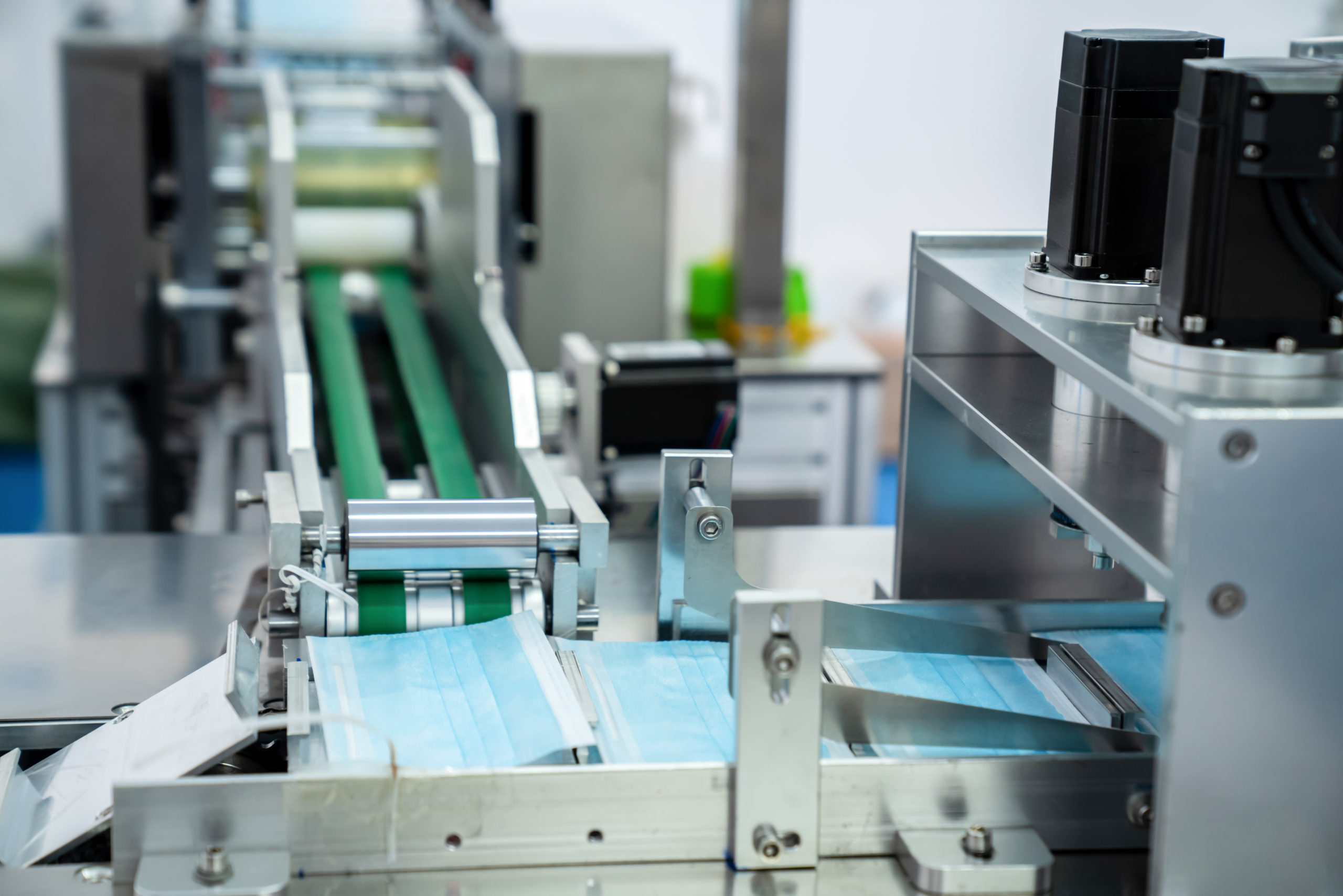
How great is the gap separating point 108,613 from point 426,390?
23.7 inches

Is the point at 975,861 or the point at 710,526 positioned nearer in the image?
the point at 975,861

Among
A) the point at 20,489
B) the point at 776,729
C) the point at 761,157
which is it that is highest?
the point at 761,157

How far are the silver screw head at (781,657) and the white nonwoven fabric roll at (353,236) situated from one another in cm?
160

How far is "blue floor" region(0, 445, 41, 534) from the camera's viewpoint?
14.7ft

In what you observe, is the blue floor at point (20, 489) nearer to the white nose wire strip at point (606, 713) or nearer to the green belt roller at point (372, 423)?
the green belt roller at point (372, 423)

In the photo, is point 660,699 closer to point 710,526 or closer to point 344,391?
point 710,526

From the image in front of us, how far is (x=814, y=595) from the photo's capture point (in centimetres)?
91

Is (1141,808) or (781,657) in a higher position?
(781,657)

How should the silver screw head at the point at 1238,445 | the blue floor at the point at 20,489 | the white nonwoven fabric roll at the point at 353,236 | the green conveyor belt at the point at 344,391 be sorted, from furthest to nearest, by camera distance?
the blue floor at the point at 20,489 → the white nonwoven fabric roll at the point at 353,236 → the green conveyor belt at the point at 344,391 → the silver screw head at the point at 1238,445

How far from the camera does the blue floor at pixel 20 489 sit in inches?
177

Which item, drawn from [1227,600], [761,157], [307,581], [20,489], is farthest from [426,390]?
[20,489]

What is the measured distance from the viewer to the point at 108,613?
4.74ft

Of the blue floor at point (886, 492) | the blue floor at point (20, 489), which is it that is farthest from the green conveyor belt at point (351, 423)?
the blue floor at point (20, 489)

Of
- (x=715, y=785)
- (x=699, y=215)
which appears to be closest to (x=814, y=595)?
(x=715, y=785)
